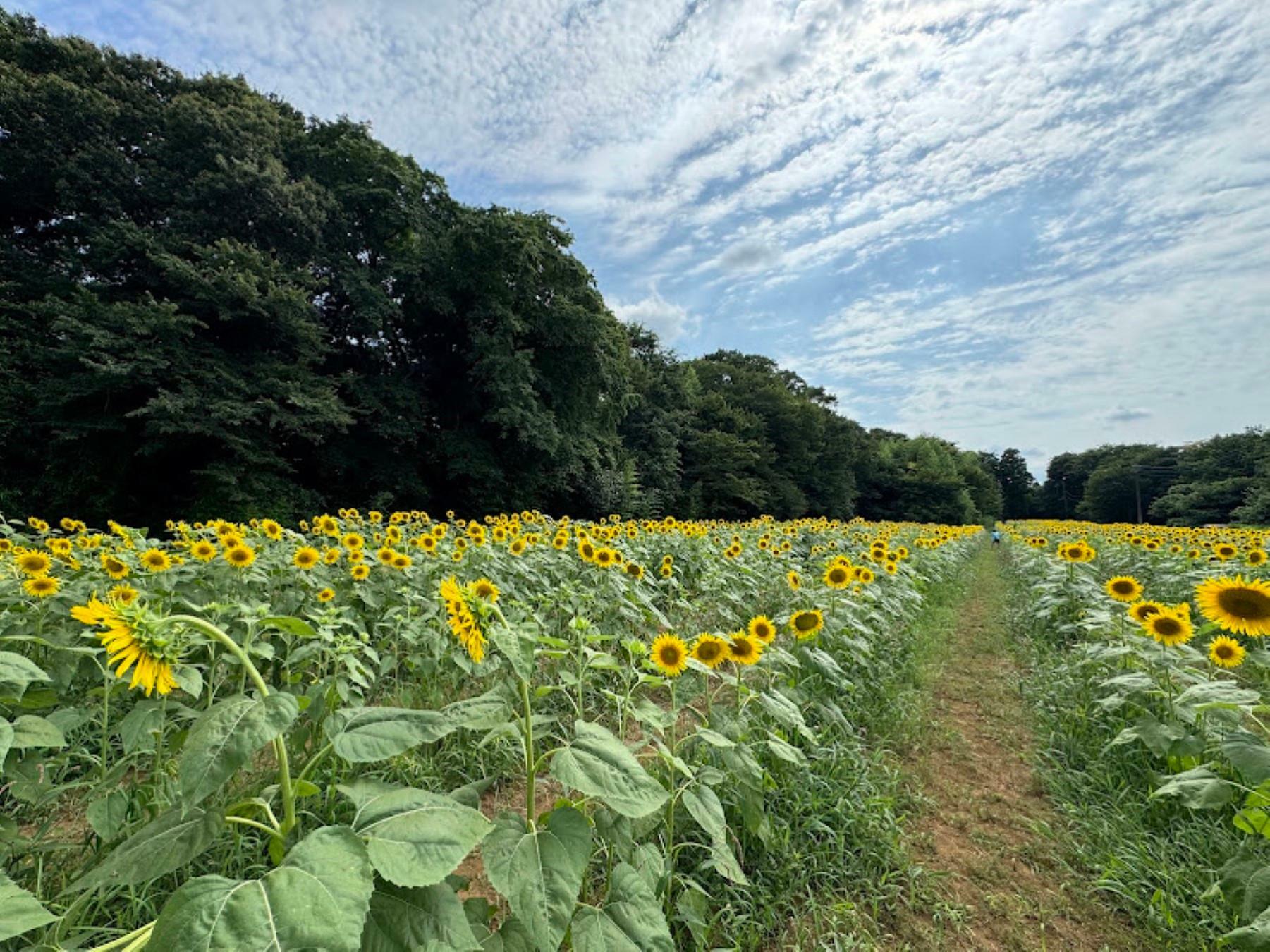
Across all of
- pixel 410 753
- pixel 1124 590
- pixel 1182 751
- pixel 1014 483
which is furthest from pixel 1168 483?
pixel 410 753

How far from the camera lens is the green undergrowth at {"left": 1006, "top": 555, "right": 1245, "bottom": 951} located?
197cm

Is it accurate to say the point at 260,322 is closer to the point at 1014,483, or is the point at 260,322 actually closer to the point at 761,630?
the point at 761,630

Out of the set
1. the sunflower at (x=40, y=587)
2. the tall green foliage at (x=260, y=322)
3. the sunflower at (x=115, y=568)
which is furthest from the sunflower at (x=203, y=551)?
the tall green foliage at (x=260, y=322)

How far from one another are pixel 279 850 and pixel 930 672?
509cm

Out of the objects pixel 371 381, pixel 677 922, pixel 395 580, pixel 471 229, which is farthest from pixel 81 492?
pixel 677 922

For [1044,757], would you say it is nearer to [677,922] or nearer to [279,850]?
[677,922]

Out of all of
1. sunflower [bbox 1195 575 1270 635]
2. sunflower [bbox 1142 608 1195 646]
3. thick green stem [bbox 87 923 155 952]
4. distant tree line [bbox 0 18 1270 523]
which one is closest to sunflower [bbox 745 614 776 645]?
sunflower [bbox 1142 608 1195 646]

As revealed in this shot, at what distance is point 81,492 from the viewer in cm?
1410

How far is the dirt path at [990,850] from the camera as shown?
2.00 meters

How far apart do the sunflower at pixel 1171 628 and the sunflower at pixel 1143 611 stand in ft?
0.72

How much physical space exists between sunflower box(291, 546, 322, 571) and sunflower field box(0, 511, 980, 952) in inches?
1.0

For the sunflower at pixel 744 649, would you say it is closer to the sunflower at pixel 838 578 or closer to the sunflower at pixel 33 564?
the sunflower at pixel 838 578

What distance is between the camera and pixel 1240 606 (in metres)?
2.67

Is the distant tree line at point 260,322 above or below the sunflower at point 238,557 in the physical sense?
above
